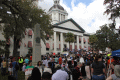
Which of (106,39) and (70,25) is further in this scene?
(70,25)

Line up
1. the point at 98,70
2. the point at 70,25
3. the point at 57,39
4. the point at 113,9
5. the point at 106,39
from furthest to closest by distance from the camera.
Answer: the point at 70,25, the point at 57,39, the point at 106,39, the point at 113,9, the point at 98,70

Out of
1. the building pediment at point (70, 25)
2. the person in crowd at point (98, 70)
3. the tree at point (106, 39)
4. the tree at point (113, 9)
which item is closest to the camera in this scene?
the person in crowd at point (98, 70)

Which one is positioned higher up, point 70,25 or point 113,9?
point 70,25

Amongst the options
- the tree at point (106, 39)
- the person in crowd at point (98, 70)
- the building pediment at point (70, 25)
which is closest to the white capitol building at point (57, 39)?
the building pediment at point (70, 25)

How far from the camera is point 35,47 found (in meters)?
8.24

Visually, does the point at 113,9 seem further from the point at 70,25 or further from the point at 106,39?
the point at 70,25

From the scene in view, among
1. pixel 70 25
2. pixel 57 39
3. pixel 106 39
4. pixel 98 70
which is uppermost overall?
pixel 70 25

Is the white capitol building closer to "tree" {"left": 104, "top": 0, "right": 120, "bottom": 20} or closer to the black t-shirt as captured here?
"tree" {"left": 104, "top": 0, "right": 120, "bottom": 20}

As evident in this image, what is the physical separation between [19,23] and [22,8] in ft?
6.23

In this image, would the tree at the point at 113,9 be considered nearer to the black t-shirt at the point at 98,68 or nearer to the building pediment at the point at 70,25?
the black t-shirt at the point at 98,68

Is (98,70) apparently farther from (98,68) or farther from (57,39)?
(57,39)

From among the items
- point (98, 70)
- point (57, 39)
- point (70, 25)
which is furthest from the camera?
point (70, 25)

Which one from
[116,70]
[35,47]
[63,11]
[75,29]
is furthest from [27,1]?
[63,11]

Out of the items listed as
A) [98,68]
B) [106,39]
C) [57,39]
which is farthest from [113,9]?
[57,39]
